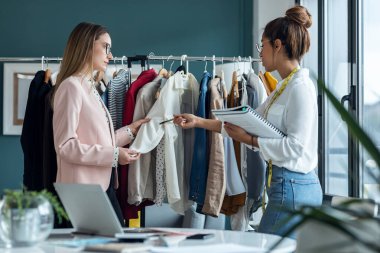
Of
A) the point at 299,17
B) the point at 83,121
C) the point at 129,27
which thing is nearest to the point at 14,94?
the point at 129,27

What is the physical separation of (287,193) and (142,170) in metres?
1.34

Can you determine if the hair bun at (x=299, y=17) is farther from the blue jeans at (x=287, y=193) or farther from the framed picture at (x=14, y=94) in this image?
the framed picture at (x=14, y=94)

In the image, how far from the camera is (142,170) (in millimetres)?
4086

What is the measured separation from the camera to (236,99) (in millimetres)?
4227

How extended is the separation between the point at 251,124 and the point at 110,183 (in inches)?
32.4

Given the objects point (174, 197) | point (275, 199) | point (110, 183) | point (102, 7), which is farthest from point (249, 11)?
point (275, 199)

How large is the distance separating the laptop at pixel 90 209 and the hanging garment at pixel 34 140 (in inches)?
62.9

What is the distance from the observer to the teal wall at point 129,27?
239 inches

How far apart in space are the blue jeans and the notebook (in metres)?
0.15

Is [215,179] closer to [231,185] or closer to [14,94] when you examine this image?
[231,185]

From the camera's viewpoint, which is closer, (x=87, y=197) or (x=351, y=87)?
(x=87, y=197)

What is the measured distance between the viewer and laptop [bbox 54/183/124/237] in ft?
6.98

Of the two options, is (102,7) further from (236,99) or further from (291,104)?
(291,104)

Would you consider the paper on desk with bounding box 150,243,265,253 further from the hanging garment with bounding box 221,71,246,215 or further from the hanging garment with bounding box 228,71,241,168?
the hanging garment with bounding box 228,71,241,168
